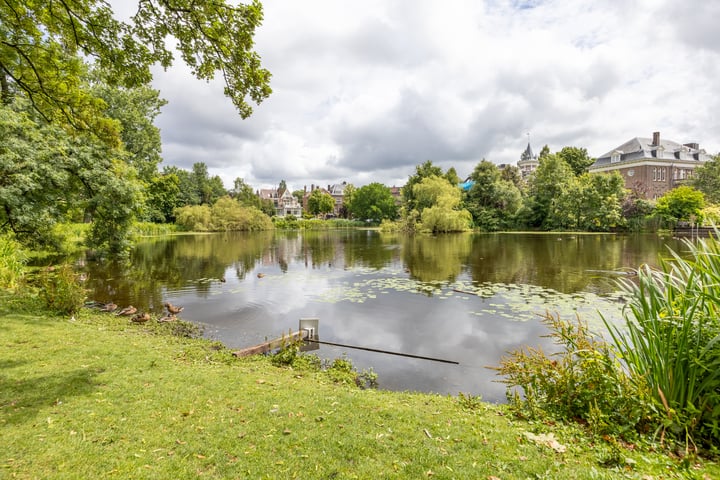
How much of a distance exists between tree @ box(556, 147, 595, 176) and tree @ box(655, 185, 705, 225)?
19781 mm

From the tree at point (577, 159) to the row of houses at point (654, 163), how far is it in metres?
4.36

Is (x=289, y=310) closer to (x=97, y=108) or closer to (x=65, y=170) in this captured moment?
(x=97, y=108)

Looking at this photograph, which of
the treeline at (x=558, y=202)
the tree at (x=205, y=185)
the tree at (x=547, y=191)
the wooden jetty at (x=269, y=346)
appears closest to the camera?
the wooden jetty at (x=269, y=346)

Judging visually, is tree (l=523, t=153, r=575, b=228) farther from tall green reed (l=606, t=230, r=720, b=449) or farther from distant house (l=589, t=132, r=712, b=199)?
tall green reed (l=606, t=230, r=720, b=449)

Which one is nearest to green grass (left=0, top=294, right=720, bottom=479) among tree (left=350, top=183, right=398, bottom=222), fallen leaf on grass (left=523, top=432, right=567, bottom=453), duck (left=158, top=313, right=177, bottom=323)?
fallen leaf on grass (left=523, top=432, right=567, bottom=453)

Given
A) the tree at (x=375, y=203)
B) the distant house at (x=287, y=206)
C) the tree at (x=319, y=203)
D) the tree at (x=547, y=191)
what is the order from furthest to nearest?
1. the distant house at (x=287, y=206)
2. the tree at (x=319, y=203)
3. the tree at (x=375, y=203)
4. the tree at (x=547, y=191)

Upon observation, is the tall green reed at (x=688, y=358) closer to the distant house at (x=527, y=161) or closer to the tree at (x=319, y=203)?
the tree at (x=319, y=203)

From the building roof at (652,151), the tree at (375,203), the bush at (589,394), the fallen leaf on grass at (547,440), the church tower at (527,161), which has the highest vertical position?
the church tower at (527,161)

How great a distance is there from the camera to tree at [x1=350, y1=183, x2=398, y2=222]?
99.5 meters

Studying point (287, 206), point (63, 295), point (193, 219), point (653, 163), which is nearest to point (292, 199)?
point (287, 206)

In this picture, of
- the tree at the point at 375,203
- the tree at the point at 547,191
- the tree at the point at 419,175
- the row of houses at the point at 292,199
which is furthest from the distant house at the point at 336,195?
the tree at the point at 547,191

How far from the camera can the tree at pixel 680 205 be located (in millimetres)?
49812

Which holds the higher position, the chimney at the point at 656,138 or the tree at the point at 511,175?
the chimney at the point at 656,138

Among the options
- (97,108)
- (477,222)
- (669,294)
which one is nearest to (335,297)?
(97,108)
